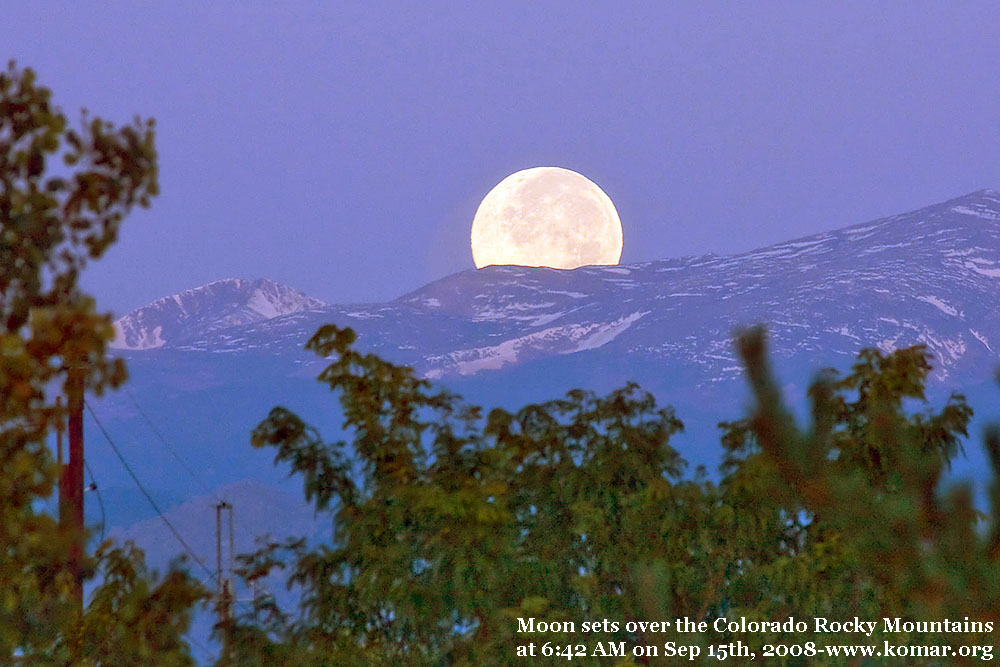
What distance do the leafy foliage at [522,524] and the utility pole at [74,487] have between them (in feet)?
6.35

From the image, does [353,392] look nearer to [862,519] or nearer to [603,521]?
[603,521]

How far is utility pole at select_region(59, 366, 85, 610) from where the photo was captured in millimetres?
5148

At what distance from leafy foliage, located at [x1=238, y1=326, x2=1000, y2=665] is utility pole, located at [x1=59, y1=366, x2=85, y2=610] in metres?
1.94

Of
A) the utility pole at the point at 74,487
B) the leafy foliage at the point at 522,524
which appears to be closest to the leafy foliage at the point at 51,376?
the utility pole at the point at 74,487

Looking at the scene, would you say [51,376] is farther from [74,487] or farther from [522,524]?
[522,524]

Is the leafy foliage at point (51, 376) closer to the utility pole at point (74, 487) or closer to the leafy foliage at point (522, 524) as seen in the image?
the utility pole at point (74, 487)

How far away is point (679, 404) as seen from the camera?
190 meters

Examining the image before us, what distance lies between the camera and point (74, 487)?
28.6 feet

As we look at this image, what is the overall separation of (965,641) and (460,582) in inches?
267

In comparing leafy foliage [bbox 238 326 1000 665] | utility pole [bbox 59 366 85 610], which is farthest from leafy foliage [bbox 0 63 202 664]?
leafy foliage [bbox 238 326 1000 665]

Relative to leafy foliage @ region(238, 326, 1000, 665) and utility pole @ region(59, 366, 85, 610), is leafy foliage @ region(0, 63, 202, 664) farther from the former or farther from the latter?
leafy foliage @ region(238, 326, 1000, 665)

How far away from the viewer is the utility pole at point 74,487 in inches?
203

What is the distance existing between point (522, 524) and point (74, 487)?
4.18m

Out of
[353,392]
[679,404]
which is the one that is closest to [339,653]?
[353,392]
